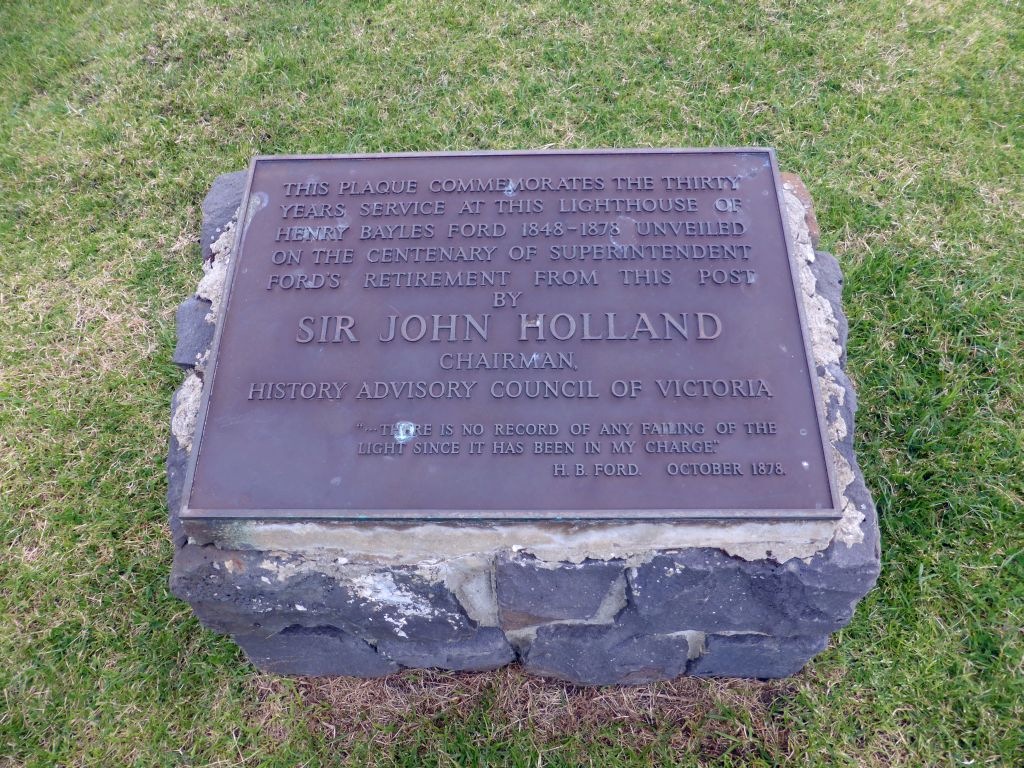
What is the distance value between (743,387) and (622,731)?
136 cm

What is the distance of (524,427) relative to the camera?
2027mm

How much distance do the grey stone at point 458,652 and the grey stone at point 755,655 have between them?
73 cm

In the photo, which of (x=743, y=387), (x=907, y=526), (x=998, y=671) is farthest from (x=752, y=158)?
(x=998, y=671)

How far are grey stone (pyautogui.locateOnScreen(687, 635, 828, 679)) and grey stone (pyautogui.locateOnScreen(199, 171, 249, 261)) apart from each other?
2440 millimetres

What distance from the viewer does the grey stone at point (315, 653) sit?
235cm

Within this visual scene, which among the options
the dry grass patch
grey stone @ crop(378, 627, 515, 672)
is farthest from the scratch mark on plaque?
the dry grass patch

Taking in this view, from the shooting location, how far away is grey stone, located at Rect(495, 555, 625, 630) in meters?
2.04

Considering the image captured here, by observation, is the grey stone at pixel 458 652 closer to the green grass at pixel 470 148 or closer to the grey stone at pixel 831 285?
the green grass at pixel 470 148

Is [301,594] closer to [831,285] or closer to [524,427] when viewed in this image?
[524,427]

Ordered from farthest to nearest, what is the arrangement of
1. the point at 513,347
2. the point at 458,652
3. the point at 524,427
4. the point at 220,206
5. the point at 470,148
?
the point at 470,148 < the point at 220,206 < the point at 458,652 < the point at 513,347 < the point at 524,427

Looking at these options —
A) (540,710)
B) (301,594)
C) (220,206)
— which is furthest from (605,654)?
(220,206)

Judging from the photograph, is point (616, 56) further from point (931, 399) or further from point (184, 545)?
point (184, 545)

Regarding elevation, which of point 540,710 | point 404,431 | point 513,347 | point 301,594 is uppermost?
point 513,347

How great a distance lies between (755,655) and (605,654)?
1.80 ft
